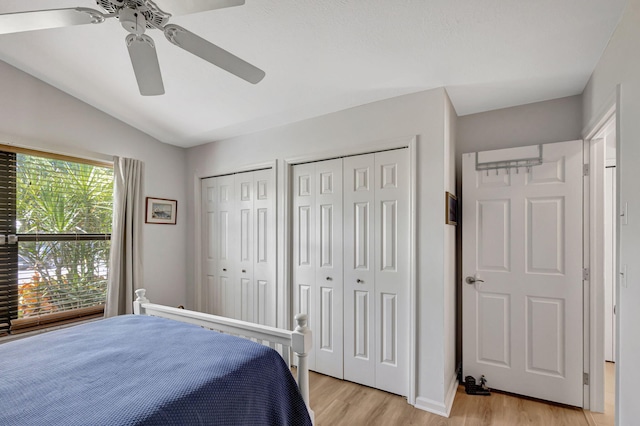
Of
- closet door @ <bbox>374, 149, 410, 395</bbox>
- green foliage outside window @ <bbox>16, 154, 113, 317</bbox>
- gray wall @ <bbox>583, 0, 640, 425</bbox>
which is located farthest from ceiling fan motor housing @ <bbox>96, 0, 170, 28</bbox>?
green foliage outside window @ <bbox>16, 154, 113, 317</bbox>

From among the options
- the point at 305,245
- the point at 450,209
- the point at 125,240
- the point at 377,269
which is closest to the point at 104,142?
the point at 125,240

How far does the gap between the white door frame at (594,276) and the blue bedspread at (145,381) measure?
6.99ft

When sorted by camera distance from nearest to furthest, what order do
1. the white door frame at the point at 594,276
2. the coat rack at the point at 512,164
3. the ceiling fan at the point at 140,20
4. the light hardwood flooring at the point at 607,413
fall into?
the ceiling fan at the point at 140,20, the light hardwood flooring at the point at 607,413, the white door frame at the point at 594,276, the coat rack at the point at 512,164

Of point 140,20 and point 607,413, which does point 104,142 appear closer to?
point 140,20

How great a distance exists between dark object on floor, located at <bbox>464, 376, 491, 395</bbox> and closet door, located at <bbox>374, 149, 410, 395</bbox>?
545mm

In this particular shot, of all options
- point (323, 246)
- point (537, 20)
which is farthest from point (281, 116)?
point (537, 20)

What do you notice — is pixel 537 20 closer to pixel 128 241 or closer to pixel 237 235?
pixel 237 235

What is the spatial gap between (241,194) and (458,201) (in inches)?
86.6

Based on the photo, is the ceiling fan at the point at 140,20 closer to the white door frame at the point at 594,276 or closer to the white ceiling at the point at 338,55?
the white ceiling at the point at 338,55

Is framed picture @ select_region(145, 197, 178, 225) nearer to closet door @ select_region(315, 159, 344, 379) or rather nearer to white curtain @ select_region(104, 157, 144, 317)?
white curtain @ select_region(104, 157, 144, 317)

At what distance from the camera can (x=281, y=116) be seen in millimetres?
2863

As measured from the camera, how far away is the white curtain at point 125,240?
3.01 meters

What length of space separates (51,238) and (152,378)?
91.4 inches

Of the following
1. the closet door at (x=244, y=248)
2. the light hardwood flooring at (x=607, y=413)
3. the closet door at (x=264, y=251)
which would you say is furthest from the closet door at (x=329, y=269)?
the light hardwood flooring at (x=607, y=413)
